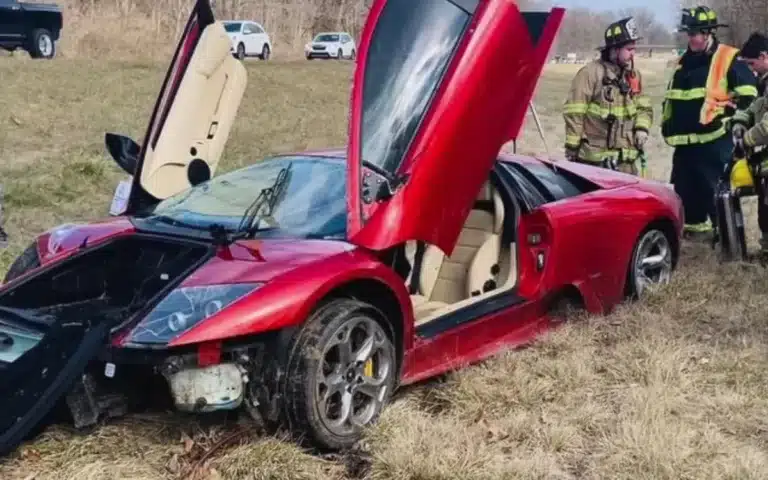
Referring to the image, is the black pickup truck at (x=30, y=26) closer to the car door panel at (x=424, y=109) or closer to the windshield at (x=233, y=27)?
the windshield at (x=233, y=27)

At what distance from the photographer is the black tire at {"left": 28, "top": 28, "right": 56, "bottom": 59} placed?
21.0m

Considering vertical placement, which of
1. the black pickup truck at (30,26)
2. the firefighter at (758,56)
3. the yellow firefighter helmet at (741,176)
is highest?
the black pickup truck at (30,26)

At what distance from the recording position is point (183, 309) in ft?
12.4

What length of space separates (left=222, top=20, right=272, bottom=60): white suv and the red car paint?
94.8ft

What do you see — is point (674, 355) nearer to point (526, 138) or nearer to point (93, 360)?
point (93, 360)

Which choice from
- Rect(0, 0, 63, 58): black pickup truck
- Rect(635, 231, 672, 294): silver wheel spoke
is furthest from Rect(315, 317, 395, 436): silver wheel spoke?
Rect(0, 0, 63, 58): black pickup truck

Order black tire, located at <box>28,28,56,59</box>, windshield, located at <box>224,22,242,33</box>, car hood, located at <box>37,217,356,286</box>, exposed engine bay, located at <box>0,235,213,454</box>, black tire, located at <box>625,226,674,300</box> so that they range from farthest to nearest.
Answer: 1. windshield, located at <box>224,22,242,33</box>
2. black tire, located at <box>28,28,56,59</box>
3. black tire, located at <box>625,226,674,300</box>
4. car hood, located at <box>37,217,356,286</box>
5. exposed engine bay, located at <box>0,235,213,454</box>

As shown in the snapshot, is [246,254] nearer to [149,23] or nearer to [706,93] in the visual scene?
[706,93]

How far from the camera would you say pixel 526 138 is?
19.6m

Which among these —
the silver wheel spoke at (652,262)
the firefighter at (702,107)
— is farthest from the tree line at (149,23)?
the silver wheel spoke at (652,262)

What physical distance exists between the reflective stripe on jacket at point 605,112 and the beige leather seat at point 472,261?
9.54 feet

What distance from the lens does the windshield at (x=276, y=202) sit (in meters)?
4.51

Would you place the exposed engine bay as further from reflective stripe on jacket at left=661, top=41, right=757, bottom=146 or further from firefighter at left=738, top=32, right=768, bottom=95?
reflective stripe on jacket at left=661, top=41, right=757, bottom=146

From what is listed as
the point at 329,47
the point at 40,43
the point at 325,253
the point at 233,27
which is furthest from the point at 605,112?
the point at 329,47
